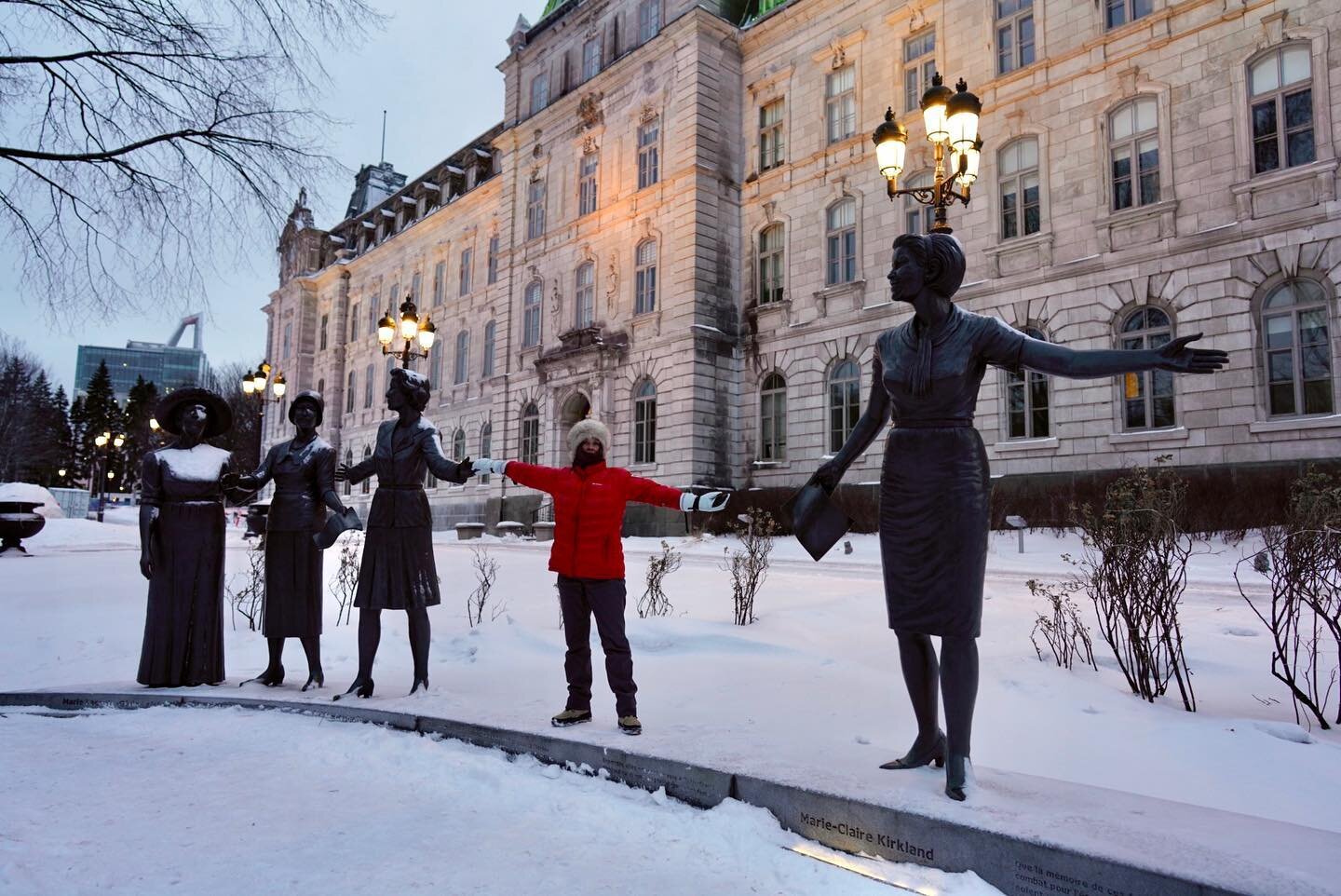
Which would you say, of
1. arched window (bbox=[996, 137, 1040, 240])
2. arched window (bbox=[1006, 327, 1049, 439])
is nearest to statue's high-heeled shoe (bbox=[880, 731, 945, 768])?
arched window (bbox=[1006, 327, 1049, 439])

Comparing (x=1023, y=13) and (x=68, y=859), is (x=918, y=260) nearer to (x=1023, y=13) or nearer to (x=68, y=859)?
(x=68, y=859)

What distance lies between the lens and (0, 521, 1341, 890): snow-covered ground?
11.5 ft

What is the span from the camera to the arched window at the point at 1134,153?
1694 centimetres

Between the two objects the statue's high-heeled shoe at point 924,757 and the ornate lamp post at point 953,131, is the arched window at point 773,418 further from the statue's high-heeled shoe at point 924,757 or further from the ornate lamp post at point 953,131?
the statue's high-heeled shoe at point 924,757

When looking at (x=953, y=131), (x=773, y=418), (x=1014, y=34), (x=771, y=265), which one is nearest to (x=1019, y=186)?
(x=1014, y=34)

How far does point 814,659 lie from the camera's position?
6543 millimetres

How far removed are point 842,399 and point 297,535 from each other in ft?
59.5

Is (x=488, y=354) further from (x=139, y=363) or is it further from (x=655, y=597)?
(x=139, y=363)

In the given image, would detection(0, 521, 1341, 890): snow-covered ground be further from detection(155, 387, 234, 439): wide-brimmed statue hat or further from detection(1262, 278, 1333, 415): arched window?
detection(1262, 278, 1333, 415): arched window

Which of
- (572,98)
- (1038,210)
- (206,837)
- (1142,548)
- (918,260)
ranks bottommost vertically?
(206,837)

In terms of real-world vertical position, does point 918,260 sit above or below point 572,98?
below

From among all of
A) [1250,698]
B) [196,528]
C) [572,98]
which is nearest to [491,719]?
[196,528]

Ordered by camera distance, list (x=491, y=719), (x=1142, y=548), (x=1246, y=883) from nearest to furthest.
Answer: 1. (x=1246, y=883)
2. (x=491, y=719)
3. (x=1142, y=548)

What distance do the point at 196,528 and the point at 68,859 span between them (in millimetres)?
3480
